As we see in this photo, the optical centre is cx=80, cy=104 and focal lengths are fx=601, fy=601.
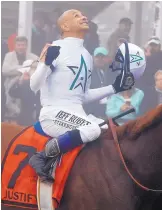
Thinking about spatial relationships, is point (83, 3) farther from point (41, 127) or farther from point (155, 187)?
point (155, 187)

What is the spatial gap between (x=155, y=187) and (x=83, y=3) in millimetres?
6549

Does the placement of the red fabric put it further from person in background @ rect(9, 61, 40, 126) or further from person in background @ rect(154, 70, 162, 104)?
person in background @ rect(9, 61, 40, 126)

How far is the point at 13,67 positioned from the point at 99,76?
158 cm

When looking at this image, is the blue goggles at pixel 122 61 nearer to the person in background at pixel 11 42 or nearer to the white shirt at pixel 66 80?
the white shirt at pixel 66 80

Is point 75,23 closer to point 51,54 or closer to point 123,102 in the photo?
point 51,54

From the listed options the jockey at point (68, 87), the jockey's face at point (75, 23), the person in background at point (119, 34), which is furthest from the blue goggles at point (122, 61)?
the person in background at point (119, 34)

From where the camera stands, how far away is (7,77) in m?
9.61

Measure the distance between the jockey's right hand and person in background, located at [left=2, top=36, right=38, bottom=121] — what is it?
4.79 meters

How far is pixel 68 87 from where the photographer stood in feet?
16.4

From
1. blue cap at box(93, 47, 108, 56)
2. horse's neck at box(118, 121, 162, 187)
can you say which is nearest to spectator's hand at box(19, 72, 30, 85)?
blue cap at box(93, 47, 108, 56)

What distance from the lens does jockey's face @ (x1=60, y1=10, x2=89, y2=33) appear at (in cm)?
518

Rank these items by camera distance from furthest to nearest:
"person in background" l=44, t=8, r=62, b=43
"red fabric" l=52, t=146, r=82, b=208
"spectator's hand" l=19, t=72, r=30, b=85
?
1. "person in background" l=44, t=8, r=62, b=43
2. "spectator's hand" l=19, t=72, r=30, b=85
3. "red fabric" l=52, t=146, r=82, b=208

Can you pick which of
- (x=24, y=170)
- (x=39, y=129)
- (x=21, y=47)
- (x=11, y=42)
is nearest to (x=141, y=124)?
(x=39, y=129)

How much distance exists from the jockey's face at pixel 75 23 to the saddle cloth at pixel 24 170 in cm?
93
